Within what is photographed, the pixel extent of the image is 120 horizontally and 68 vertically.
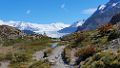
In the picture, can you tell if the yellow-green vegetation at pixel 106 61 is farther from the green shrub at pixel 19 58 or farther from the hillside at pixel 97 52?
the green shrub at pixel 19 58

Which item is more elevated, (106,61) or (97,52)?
(97,52)

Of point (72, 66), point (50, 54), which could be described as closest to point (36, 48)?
point (50, 54)

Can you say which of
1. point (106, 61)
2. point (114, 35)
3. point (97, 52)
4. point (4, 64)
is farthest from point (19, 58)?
point (106, 61)

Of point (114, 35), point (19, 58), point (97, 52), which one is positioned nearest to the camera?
point (97, 52)

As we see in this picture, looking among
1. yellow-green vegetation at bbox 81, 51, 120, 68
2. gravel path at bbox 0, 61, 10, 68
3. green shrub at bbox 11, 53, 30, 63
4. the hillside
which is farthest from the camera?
green shrub at bbox 11, 53, 30, 63

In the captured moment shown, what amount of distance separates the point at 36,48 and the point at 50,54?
1152 centimetres

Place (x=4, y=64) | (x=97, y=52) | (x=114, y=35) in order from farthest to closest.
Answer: (x=4, y=64), (x=114, y=35), (x=97, y=52)

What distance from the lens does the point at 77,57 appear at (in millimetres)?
39438

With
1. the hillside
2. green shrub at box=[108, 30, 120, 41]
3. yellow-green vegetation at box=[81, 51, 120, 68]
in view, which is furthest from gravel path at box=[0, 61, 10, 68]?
yellow-green vegetation at box=[81, 51, 120, 68]

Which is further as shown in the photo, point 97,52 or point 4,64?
point 4,64

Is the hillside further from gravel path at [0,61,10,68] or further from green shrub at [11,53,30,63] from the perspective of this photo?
gravel path at [0,61,10,68]

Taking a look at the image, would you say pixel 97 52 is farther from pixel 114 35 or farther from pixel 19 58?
pixel 19 58

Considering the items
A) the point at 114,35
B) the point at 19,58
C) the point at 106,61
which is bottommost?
the point at 106,61

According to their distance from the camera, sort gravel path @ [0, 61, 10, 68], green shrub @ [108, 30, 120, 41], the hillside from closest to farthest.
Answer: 1. the hillside
2. green shrub @ [108, 30, 120, 41]
3. gravel path @ [0, 61, 10, 68]
